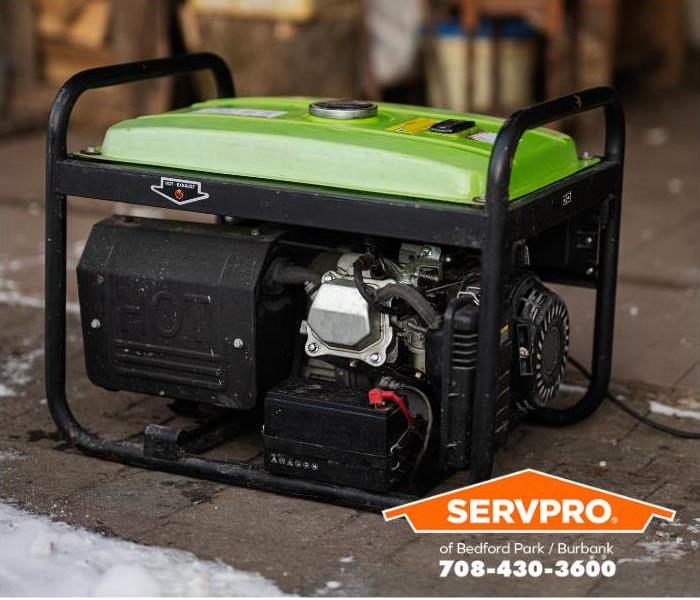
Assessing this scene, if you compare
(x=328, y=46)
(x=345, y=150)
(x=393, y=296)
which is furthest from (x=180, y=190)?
(x=328, y=46)

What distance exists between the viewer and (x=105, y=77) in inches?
147

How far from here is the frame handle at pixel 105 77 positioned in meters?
3.60

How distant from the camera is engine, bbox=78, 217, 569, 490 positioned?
3445 mm

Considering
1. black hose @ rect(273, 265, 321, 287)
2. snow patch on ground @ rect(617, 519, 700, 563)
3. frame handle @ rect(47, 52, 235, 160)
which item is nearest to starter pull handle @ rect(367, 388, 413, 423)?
black hose @ rect(273, 265, 321, 287)

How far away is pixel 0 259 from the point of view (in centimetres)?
596

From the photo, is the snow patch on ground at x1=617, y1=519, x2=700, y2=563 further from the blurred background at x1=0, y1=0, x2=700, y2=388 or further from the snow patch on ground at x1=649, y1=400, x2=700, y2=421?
the blurred background at x1=0, y1=0, x2=700, y2=388

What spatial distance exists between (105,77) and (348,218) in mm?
890

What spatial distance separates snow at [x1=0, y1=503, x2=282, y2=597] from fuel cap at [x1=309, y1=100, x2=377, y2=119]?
48.5 inches

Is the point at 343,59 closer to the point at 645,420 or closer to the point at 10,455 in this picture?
the point at 645,420

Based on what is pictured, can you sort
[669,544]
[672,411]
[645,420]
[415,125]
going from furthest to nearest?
[672,411] → [645,420] → [415,125] → [669,544]

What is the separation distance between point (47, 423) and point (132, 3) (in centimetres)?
459

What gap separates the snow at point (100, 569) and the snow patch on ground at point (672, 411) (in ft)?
5.43

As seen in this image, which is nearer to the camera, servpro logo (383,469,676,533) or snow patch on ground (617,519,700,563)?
snow patch on ground (617,519,700,563)

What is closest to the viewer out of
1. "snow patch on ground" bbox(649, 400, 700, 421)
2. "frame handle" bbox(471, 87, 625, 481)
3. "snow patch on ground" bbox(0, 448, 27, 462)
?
"frame handle" bbox(471, 87, 625, 481)
